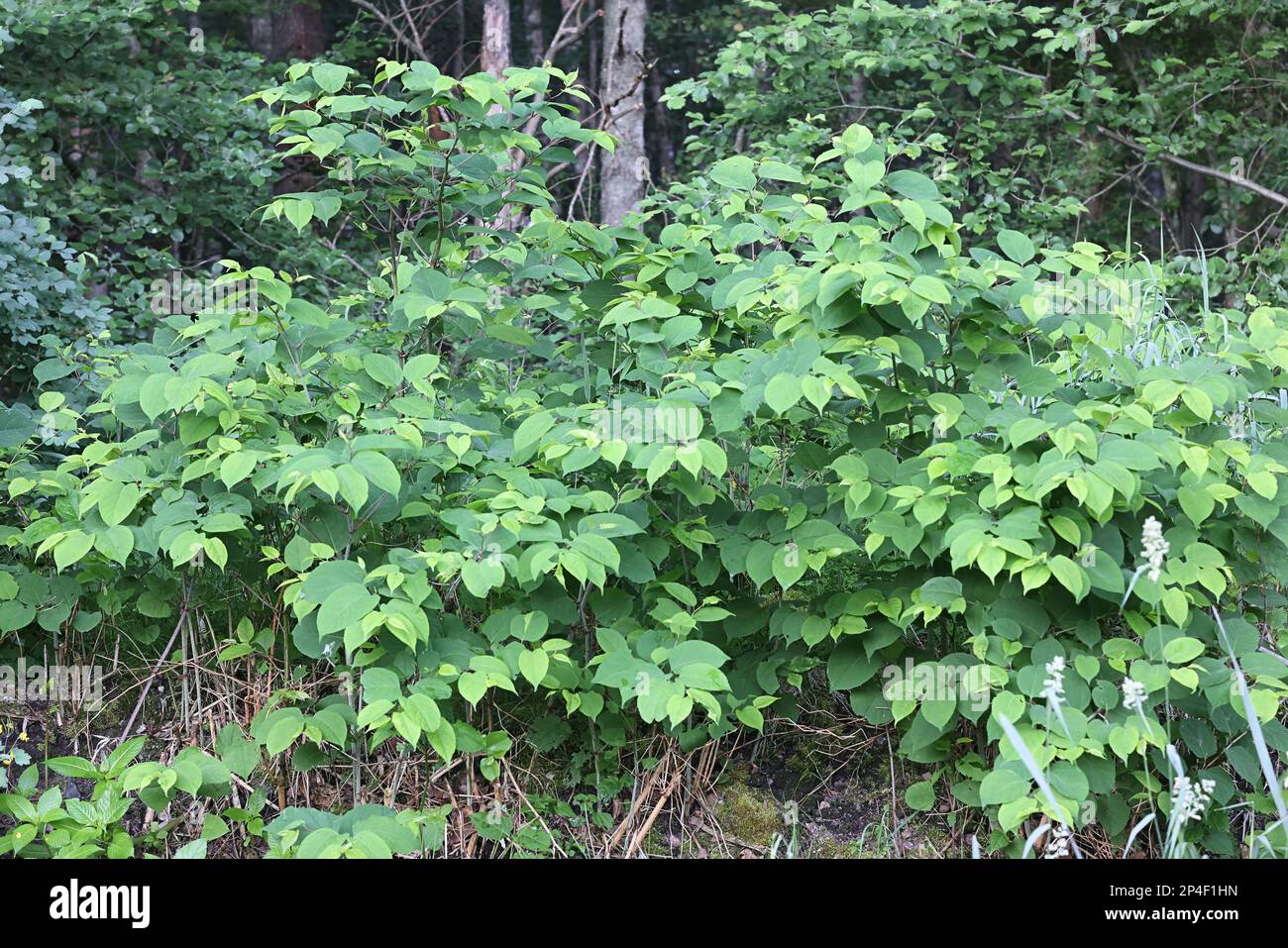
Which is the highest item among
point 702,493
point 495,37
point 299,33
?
point 299,33

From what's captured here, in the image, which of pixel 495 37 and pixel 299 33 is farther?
pixel 299 33

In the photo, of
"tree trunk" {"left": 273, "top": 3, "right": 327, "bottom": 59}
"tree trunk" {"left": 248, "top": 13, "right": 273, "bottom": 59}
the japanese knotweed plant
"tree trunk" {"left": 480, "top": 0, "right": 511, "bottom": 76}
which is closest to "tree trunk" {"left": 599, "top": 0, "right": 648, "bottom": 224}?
"tree trunk" {"left": 480, "top": 0, "right": 511, "bottom": 76}

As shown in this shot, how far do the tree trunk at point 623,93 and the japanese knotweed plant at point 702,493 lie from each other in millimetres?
5085

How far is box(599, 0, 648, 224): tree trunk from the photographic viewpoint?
8.18m

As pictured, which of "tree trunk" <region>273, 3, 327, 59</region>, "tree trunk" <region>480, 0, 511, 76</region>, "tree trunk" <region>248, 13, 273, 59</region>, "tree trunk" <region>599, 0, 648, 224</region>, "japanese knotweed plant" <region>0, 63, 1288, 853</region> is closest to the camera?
"japanese knotweed plant" <region>0, 63, 1288, 853</region>

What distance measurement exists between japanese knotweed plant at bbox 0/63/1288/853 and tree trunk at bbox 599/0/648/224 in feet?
16.7

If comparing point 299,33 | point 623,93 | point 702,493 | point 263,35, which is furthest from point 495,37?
point 702,493

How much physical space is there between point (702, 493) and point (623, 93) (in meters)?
5.72

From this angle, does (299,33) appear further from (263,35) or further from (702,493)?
(702,493)

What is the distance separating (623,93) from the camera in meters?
7.98

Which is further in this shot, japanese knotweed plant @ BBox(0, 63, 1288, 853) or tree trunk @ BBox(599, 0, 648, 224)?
tree trunk @ BBox(599, 0, 648, 224)

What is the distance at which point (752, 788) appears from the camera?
3.23 metres

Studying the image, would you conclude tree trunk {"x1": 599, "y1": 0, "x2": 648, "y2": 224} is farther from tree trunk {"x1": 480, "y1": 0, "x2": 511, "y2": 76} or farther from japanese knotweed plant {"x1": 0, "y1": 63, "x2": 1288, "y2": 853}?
japanese knotweed plant {"x1": 0, "y1": 63, "x2": 1288, "y2": 853}
